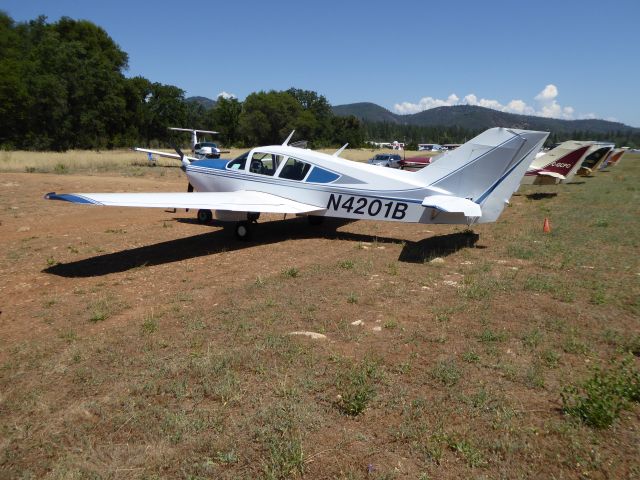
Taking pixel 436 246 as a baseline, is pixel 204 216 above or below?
below

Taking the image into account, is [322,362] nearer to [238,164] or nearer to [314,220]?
[314,220]

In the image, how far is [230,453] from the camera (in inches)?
122

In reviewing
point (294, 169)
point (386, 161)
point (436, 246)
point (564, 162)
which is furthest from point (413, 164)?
point (436, 246)

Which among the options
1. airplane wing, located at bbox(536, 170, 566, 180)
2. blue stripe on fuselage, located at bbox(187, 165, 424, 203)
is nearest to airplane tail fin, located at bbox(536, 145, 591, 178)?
airplane wing, located at bbox(536, 170, 566, 180)

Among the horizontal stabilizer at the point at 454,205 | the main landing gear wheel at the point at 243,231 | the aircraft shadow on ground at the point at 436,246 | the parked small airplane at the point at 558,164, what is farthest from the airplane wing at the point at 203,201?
the parked small airplane at the point at 558,164

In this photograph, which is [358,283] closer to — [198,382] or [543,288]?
[543,288]

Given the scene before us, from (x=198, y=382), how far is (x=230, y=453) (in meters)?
1.14

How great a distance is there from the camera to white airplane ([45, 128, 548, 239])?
8.75 m

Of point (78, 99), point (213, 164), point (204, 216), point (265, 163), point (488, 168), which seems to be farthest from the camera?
point (78, 99)

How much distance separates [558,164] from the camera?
22.5 metres

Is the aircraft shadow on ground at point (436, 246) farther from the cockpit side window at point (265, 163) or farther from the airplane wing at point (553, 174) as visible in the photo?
the airplane wing at point (553, 174)

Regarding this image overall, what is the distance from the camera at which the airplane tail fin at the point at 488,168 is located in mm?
8688

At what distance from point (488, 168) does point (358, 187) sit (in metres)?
2.97

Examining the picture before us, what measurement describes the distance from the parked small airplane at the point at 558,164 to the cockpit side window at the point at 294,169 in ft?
51.1
